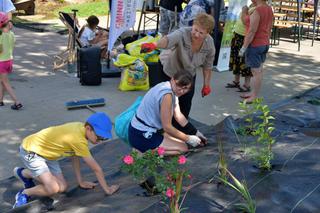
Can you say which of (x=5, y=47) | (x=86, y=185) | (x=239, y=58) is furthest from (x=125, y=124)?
(x=239, y=58)

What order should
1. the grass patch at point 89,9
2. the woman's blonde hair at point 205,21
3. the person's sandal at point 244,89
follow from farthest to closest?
the grass patch at point 89,9 → the person's sandal at point 244,89 → the woman's blonde hair at point 205,21

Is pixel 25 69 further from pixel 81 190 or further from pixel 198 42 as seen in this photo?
pixel 81 190

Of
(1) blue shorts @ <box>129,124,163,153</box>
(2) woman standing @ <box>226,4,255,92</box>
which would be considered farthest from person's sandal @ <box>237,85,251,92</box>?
(1) blue shorts @ <box>129,124,163,153</box>

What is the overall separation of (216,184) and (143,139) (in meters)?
0.91

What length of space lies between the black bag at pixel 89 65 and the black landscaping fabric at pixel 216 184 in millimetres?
2622

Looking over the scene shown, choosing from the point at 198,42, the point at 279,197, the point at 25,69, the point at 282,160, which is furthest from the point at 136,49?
the point at 279,197

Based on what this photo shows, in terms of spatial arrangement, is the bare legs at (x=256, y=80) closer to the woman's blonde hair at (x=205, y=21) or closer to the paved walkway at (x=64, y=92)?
the paved walkway at (x=64, y=92)

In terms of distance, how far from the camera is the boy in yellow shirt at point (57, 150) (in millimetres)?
3490

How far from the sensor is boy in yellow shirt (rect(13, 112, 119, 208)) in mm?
3490

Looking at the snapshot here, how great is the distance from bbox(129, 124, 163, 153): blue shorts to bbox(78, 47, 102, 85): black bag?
326cm

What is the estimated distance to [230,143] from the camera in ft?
15.0

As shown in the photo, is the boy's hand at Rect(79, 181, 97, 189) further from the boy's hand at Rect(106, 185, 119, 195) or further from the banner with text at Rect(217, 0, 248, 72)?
the banner with text at Rect(217, 0, 248, 72)

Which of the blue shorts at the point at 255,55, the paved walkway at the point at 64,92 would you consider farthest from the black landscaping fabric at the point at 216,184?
the blue shorts at the point at 255,55

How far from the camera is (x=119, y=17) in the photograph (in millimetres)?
7840
